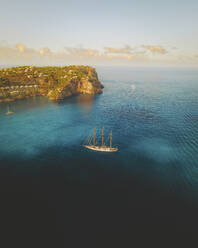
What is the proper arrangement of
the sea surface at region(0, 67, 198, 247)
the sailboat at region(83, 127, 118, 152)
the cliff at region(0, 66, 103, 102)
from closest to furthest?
1. the sea surface at region(0, 67, 198, 247)
2. the sailboat at region(83, 127, 118, 152)
3. the cliff at region(0, 66, 103, 102)

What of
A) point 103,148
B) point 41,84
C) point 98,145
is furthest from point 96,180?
point 41,84

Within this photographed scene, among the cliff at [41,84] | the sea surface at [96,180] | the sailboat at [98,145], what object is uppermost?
the cliff at [41,84]

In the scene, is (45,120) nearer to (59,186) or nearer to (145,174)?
(59,186)

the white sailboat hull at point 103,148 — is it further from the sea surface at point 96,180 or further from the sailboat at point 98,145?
the sea surface at point 96,180

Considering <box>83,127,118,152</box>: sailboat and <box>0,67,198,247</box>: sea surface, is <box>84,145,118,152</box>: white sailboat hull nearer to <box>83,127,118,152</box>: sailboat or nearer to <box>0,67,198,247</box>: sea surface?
<box>83,127,118,152</box>: sailboat

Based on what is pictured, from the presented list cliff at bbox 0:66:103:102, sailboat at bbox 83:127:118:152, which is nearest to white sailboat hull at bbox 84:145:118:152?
sailboat at bbox 83:127:118:152

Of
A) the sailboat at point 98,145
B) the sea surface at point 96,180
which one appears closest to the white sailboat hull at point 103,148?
→ the sailboat at point 98,145
